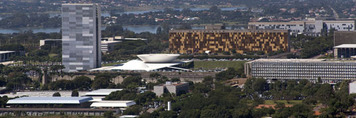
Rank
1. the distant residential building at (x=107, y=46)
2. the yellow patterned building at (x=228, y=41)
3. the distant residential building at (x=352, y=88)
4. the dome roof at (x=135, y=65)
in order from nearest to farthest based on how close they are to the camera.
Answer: the distant residential building at (x=352, y=88) → the dome roof at (x=135, y=65) → the yellow patterned building at (x=228, y=41) → the distant residential building at (x=107, y=46)

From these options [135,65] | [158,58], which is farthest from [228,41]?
[135,65]

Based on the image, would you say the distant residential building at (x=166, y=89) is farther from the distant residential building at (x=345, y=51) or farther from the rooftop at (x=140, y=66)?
the distant residential building at (x=345, y=51)

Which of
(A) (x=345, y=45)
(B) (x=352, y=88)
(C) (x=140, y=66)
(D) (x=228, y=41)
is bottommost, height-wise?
(B) (x=352, y=88)

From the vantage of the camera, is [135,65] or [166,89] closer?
[166,89]

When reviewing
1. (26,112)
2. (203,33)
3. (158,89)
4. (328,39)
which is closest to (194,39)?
(203,33)

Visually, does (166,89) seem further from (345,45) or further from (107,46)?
(107,46)

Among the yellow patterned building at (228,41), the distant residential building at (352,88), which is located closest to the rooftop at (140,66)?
the yellow patterned building at (228,41)

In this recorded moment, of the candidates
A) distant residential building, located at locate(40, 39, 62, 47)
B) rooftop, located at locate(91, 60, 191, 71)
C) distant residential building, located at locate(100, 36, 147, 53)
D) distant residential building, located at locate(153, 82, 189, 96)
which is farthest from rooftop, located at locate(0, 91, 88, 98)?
distant residential building, located at locate(40, 39, 62, 47)
